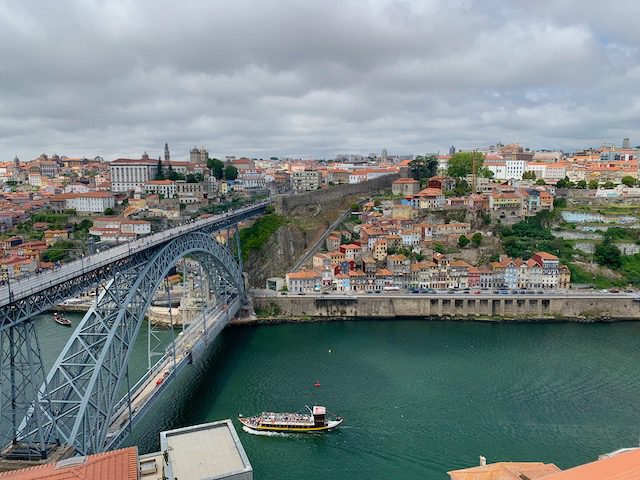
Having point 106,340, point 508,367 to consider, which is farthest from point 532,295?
point 106,340

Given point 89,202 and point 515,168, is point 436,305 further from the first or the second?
point 89,202

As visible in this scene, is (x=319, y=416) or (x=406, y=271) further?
(x=406, y=271)

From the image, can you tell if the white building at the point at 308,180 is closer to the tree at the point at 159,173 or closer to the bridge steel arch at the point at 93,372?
the tree at the point at 159,173

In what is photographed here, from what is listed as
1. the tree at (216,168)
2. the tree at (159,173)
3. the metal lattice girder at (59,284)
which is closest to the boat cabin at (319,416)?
the metal lattice girder at (59,284)

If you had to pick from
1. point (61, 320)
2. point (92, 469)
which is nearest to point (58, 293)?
point (92, 469)

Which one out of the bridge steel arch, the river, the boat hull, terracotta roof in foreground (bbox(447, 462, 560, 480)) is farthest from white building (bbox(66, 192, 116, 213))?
terracotta roof in foreground (bbox(447, 462, 560, 480))
